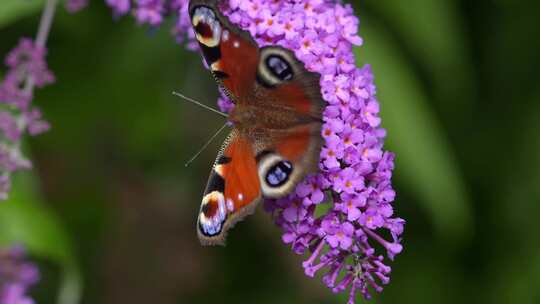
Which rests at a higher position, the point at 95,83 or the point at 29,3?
the point at 95,83

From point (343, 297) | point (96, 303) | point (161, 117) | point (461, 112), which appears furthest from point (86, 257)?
point (461, 112)

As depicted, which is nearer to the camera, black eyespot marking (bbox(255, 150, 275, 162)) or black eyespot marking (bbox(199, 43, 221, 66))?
black eyespot marking (bbox(255, 150, 275, 162))

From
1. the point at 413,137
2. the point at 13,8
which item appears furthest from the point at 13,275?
the point at 413,137

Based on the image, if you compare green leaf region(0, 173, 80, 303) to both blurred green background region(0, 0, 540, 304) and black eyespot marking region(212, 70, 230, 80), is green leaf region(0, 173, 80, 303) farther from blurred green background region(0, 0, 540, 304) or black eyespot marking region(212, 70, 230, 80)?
black eyespot marking region(212, 70, 230, 80)

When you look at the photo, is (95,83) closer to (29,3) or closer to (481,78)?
(29,3)

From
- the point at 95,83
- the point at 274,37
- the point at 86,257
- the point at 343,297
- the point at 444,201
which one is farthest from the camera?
the point at 86,257

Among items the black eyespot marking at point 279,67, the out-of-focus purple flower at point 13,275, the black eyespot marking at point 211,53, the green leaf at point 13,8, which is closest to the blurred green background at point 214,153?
the green leaf at point 13,8

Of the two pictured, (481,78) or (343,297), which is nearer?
(343,297)

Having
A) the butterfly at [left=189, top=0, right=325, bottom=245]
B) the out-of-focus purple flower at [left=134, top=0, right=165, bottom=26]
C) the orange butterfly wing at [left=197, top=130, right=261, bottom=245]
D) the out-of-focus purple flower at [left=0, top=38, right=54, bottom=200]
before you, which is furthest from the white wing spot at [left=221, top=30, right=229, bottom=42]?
the out-of-focus purple flower at [left=0, top=38, right=54, bottom=200]
